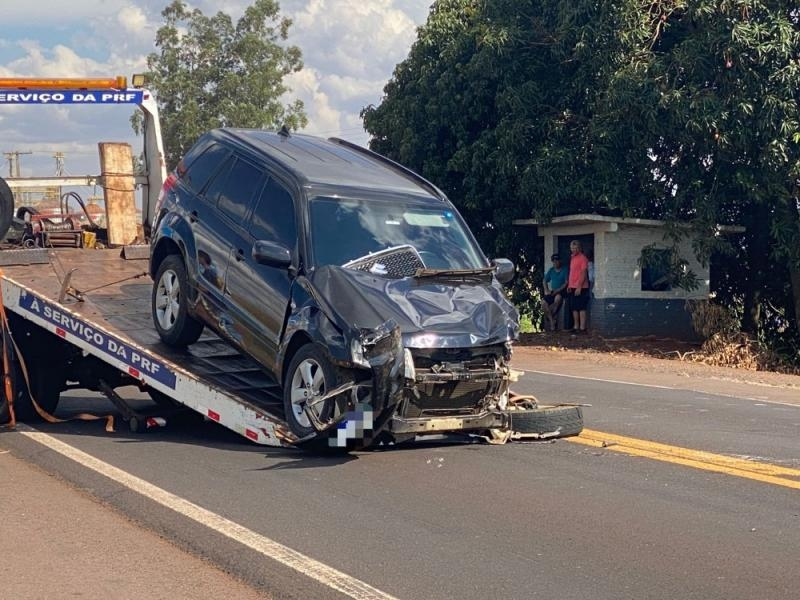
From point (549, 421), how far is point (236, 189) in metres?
3.31

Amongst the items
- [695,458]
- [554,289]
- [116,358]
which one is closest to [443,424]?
[695,458]

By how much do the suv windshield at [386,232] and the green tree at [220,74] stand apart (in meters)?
43.9

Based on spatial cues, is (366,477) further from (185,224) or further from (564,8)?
(564,8)

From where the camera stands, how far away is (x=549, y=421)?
9625 mm

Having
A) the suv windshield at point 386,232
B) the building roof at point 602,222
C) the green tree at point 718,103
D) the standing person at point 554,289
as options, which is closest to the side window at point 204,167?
the suv windshield at point 386,232

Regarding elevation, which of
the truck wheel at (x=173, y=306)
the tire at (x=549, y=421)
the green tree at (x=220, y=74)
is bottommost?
the tire at (x=549, y=421)

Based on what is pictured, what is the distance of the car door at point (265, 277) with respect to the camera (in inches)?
356

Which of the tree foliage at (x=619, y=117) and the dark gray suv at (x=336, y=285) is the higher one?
the tree foliage at (x=619, y=117)

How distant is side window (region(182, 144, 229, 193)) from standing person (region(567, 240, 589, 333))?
1344 centimetres

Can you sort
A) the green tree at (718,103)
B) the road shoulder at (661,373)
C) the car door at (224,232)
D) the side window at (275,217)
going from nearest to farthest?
the side window at (275,217) → the car door at (224,232) → the road shoulder at (661,373) → the green tree at (718,103)

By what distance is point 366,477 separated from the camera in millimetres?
8258

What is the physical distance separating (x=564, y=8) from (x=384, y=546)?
58.4 ft

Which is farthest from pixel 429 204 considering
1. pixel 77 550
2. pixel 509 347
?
pixel 77 550

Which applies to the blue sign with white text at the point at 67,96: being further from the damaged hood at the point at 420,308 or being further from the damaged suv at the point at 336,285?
the damaged hood at the point at 420,308
